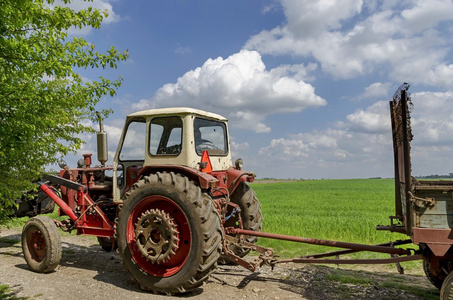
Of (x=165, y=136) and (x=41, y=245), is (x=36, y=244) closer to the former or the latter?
(x=41, y=245)

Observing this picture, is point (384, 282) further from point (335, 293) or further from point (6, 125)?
point (6, 125)

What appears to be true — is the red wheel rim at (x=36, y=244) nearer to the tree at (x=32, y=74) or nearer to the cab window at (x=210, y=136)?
the tree at (x=32, y=74)

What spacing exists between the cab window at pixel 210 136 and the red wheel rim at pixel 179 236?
3.21 feet

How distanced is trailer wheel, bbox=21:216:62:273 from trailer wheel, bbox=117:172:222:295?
1.51 m

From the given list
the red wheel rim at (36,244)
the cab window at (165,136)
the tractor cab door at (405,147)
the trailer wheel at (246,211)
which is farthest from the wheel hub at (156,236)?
the tractor cab door at (405,147)

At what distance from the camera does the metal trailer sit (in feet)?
13.2

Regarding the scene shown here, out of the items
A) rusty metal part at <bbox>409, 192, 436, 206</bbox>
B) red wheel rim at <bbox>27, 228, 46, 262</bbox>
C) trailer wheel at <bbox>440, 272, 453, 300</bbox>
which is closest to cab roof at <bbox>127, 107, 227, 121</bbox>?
red wheel rim at <bbox>27, 228, 46, 262</bbox>

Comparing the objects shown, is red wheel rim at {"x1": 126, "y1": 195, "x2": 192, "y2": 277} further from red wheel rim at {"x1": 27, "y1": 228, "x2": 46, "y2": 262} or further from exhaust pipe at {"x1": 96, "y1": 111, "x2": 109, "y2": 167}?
red wheel rim at {"x1": 27, "y1": 228, "x2": 46, "y2": 262}

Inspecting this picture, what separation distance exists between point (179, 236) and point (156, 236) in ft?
1.24

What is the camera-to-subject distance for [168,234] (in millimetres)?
5117

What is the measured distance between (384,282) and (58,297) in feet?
15.9

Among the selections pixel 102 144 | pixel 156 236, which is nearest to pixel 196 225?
pixel 156 236

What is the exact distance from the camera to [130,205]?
17.6 ft

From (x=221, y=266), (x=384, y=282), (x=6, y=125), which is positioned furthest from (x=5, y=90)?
(x=384, y=282)
